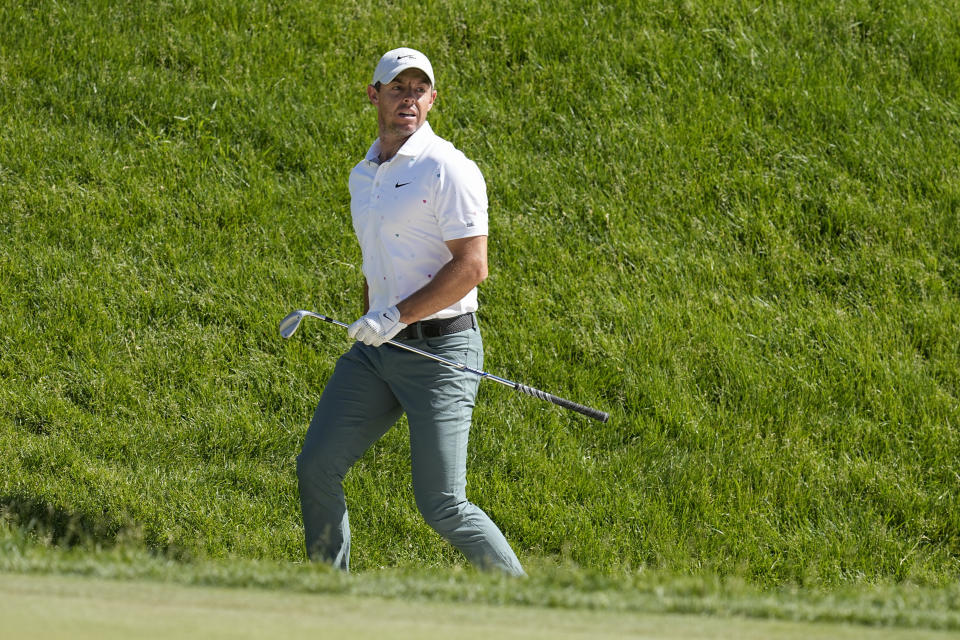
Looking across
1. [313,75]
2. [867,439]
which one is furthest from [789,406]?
[313,75]

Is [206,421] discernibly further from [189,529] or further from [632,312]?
[632,312]

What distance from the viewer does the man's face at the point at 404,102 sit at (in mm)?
4039

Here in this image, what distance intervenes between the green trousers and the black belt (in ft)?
0.07

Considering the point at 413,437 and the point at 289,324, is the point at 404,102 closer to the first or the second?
the point at 289,324

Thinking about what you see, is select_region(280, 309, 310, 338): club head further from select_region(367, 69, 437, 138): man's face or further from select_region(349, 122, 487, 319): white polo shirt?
select_region(367, 69, 437, 138): man's face

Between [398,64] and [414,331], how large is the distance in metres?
1.06

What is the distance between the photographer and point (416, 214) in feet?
12.7

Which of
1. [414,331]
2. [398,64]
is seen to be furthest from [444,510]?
[398,64]

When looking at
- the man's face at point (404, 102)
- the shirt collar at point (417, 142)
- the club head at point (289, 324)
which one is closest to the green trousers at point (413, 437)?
the club head at point (289, 324)

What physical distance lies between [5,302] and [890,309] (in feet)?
17.0

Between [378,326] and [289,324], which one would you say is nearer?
[378,326]

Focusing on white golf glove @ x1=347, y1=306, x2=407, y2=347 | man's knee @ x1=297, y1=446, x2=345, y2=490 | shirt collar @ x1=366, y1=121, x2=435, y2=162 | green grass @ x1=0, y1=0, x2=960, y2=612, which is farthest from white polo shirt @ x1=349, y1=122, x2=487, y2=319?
green grass @ x1=0, y1=0, x2=960, y2=612

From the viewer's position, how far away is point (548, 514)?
5152 mm

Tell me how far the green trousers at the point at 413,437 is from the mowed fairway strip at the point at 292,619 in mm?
1038
